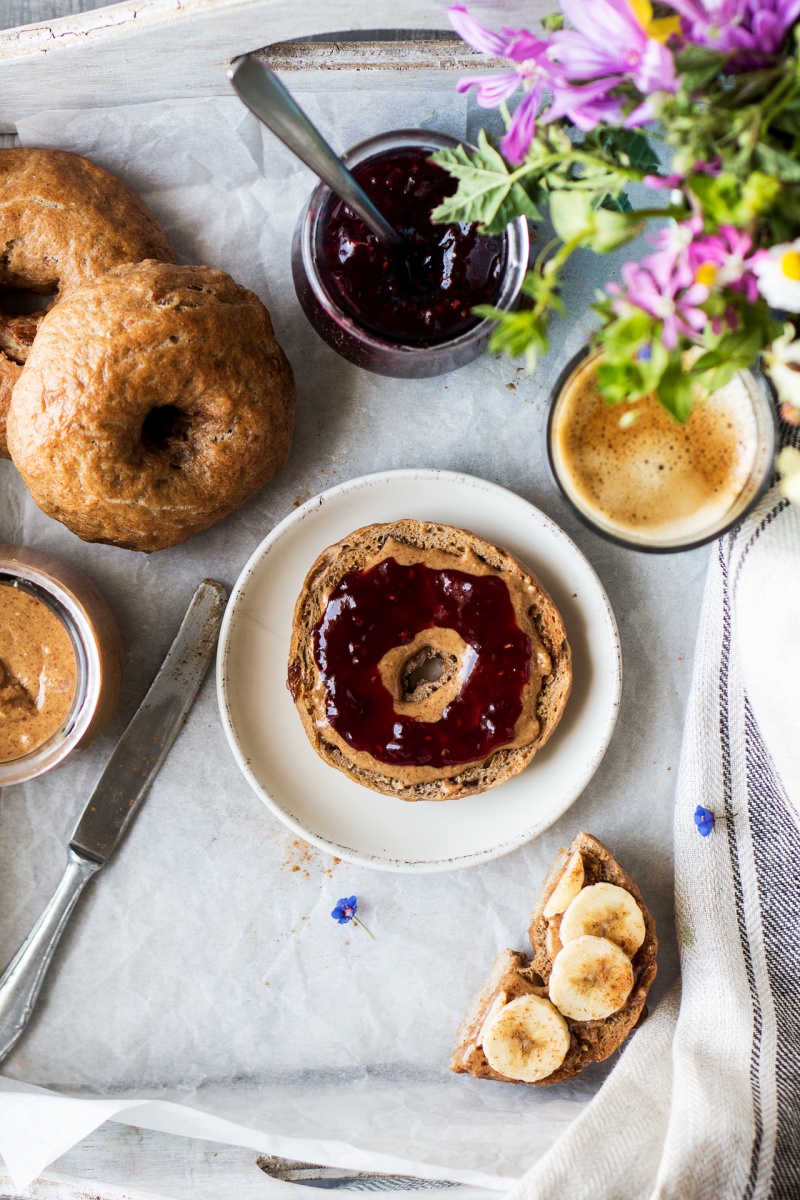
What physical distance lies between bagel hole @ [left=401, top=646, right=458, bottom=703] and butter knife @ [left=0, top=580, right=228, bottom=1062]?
0.54 meters

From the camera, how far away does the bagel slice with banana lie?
2.42 m

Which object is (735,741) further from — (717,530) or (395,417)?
(395,417)

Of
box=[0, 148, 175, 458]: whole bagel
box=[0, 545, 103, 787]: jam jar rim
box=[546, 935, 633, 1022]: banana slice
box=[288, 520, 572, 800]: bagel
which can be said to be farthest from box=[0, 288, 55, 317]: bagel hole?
box=[546, 935, 633, 1022]: banana slice

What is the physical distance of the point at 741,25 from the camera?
138cm

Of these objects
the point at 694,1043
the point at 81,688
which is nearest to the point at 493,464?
the point at 81,688

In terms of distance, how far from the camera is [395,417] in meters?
2.63

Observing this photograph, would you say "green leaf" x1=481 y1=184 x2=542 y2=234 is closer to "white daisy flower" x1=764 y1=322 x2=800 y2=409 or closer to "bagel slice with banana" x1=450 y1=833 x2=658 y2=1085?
"white daisy flower" x1=764 y1=322 x2=800 y2=409

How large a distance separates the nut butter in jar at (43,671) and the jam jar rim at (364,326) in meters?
0.97

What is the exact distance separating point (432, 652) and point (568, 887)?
70 cm

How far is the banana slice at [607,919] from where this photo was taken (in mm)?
2447

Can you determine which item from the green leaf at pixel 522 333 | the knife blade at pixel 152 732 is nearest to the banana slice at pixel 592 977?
the knife blade at pixel 152 732

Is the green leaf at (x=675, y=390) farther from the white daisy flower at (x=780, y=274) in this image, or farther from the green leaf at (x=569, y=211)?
the green leaf at (x=569, y=211)

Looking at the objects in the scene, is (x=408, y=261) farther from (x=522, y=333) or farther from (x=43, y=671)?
(x=43, y=671)

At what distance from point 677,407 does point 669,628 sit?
1.38 meters
